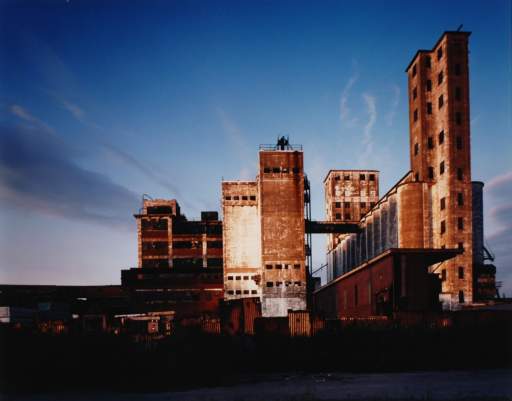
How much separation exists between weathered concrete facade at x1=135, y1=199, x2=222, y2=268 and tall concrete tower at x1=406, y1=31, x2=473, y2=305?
143ft

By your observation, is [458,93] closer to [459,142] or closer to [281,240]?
[459,142]

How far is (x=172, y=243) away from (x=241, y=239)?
22.8 metres

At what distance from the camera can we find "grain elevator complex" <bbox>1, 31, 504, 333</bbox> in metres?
32.2

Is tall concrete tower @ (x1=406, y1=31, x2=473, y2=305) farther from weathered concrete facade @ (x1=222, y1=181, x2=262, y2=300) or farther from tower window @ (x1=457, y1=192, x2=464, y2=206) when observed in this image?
weathered concrete facade @ (x1=222, y1=181, x2=262, y2=300)

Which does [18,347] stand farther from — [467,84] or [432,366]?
[467,84]

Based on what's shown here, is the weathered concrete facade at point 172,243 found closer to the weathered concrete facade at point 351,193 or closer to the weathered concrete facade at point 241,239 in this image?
the weathered concrete facade at point 241,239

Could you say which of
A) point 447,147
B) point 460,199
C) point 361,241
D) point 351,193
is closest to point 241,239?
point 361,241

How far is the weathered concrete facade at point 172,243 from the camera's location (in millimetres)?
84812

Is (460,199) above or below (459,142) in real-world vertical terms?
below

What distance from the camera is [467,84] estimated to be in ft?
160

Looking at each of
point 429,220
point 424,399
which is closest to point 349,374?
point 424,399

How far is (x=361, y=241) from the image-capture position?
2591 inches

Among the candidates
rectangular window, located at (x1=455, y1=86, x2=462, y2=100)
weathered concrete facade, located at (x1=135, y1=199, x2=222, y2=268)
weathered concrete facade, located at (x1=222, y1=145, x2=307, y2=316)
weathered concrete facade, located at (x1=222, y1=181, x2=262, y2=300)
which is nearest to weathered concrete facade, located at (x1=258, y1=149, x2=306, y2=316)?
weathered concrete facade, located at (x1=222, y1=145, x2=307, y2=316)

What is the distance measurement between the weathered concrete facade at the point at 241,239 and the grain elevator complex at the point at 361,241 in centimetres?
14
